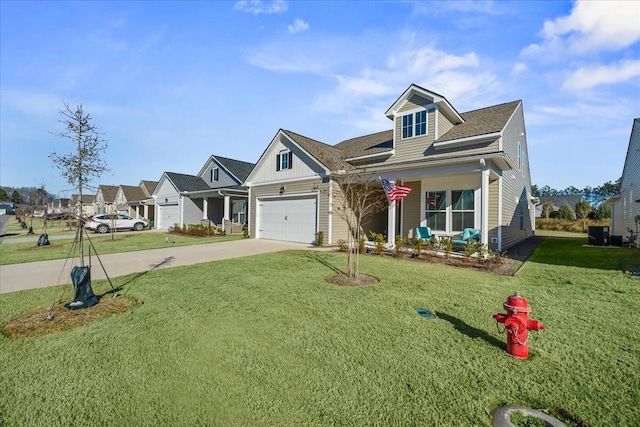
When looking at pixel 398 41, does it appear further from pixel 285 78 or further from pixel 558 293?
pixel 558 293

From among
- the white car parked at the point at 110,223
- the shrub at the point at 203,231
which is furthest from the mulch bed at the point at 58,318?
the white car parked at the point at 110,223

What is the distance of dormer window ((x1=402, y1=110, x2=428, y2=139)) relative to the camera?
12.1m

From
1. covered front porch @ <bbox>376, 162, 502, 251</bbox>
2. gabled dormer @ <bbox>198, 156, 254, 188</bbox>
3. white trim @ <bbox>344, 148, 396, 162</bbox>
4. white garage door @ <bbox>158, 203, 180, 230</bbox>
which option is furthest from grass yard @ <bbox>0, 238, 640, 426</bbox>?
white garage door @ <bbox>158, 203, 180, 230</bbox>

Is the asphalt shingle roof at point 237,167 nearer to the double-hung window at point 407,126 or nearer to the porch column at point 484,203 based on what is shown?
the double-hung window at point 407,126

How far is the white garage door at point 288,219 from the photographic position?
13.9 metres

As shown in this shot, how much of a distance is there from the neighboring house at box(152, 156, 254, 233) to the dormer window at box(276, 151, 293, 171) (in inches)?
227

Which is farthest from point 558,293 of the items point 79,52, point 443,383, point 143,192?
point 143,192

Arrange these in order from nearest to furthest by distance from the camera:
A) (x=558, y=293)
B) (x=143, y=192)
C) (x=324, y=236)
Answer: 1. (x=558, y=293)
2. (x=324, y=236)
3. (x=143, y=192)

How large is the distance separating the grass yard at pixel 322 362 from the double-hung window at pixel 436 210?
6.59 metres

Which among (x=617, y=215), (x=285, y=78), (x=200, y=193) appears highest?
(x=285, y=78)

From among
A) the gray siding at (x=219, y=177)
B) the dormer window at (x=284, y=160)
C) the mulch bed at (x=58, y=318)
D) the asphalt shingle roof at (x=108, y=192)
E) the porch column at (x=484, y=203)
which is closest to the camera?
the mulch bed at (x=58, y=318)

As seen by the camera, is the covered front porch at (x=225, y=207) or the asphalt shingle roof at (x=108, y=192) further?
the asphalt shingle roof at (x=108, y=192)

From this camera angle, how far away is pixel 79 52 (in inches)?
378

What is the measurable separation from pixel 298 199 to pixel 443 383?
12.4m
